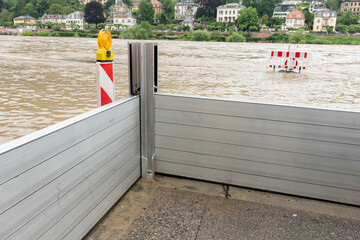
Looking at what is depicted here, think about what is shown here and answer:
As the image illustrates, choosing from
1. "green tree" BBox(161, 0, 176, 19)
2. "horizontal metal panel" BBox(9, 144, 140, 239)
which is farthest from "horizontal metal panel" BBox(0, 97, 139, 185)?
"green tree" BBox(161, 0, 176, 19)

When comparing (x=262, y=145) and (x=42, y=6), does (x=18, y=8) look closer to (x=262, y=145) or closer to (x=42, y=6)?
(x=42, y=6)

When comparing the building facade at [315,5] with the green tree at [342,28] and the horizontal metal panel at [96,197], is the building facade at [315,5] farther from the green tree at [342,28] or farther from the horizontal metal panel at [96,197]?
the horizontal metal panel at [96,197]

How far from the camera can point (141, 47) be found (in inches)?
114

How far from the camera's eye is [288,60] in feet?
49.4

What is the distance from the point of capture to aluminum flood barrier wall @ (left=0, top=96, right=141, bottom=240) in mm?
1613

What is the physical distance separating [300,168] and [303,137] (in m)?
→ 0.30

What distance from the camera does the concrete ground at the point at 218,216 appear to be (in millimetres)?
2408

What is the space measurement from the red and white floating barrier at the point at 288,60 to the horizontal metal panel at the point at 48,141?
43.9 ft

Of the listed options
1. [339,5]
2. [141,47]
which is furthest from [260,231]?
[339,5]

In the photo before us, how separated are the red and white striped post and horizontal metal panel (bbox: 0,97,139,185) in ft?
1.50

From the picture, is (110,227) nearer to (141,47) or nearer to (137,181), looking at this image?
(137,181)

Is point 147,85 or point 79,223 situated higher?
point 147,85

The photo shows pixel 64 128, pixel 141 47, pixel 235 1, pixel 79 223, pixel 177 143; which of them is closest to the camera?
pixel 64 128

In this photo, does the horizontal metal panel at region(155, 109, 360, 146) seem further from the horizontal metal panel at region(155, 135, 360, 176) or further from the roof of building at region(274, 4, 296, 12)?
the roof of building at region(274, 4, 296, 12)
